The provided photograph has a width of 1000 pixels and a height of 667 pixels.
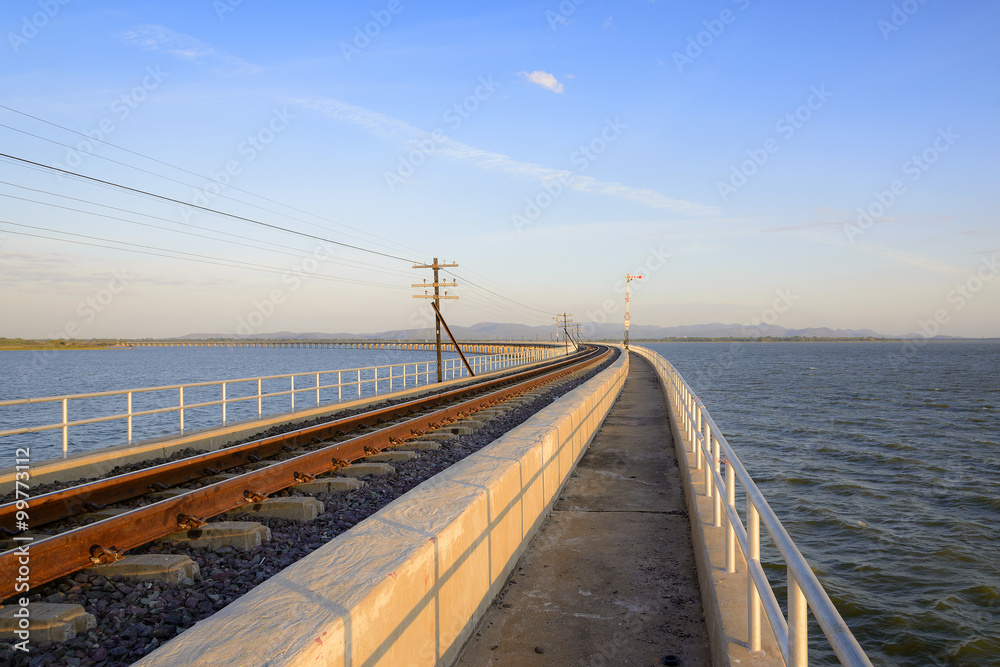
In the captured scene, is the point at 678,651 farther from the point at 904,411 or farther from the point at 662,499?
the point at 904,411

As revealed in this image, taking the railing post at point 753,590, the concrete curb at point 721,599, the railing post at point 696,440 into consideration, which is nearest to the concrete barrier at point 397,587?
the concrete curb at point 721,599

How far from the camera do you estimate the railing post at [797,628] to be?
7.79ft

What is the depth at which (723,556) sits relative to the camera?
4.89 m

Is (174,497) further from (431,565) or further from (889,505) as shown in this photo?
(889,505)

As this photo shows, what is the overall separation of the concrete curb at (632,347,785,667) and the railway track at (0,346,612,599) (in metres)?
4.45

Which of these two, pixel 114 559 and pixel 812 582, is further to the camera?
pixel 114 559

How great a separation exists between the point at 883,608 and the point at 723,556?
6.84 m

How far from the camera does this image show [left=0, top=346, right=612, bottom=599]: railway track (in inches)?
192

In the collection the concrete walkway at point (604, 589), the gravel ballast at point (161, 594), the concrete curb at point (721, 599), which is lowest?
the concrete walkway at point (604, 589)

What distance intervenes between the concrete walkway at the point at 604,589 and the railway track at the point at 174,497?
3.11 metres

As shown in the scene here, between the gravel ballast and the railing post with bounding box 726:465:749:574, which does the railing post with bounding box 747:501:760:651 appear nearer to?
the railing post with bounding box 726:465:749:574

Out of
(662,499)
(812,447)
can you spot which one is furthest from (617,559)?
(812,447)

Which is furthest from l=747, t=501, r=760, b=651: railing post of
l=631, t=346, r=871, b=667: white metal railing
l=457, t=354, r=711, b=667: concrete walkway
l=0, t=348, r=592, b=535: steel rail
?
l=0, t=348, r=592, b=535: steel rail

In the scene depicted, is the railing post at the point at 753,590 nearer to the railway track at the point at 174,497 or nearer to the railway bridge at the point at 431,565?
the railway bridge at the point at 431,565
